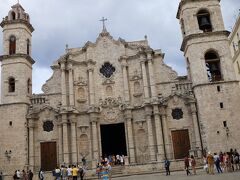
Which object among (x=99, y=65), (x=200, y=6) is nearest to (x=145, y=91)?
(x=99, y=65)

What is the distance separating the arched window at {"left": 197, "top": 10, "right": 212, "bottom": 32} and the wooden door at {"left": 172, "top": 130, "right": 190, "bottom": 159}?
9.42 meters

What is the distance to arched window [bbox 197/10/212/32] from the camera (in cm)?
2790

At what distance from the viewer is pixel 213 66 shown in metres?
27.4

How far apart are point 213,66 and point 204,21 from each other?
4.12 metres

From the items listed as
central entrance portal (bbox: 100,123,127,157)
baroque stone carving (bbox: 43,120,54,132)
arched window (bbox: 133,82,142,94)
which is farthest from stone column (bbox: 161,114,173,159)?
baroque stone carving (bbox: 43,120,54,132)

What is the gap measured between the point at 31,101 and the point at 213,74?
1664 centimetres

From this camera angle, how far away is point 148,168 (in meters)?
24.2

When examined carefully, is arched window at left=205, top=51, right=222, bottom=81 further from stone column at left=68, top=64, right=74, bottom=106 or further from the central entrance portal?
stone column at left=68, top=64, right=74, bottom=106

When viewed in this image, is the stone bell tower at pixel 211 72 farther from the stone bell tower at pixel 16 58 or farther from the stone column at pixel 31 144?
the stone bell tower at pixel 16 58

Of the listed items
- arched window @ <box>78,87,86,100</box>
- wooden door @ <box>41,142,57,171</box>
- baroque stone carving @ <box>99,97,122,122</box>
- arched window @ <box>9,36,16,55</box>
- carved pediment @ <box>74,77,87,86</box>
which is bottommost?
wooden door @ <box>41,142,57,171</box>

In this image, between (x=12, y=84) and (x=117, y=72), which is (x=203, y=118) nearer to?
(x=117, y=72)

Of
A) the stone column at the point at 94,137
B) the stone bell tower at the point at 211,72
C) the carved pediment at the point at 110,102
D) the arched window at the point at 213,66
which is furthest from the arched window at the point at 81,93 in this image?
the arched window at the point at 213,66

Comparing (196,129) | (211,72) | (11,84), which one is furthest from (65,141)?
(211,72)

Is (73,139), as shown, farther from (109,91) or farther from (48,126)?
(109,91)
